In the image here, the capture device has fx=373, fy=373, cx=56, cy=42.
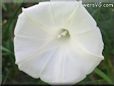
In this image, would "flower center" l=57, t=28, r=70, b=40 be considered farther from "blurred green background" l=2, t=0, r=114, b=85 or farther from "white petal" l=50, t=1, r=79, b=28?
"blurred green background" l=2, t=0, r=114, b=85

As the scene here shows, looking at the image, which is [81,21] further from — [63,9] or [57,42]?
[57,42]

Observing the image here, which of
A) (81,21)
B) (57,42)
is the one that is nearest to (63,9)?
(81,21)

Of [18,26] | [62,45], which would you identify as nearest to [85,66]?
[62,45]

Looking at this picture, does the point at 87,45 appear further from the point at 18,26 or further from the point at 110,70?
the point at 110,70

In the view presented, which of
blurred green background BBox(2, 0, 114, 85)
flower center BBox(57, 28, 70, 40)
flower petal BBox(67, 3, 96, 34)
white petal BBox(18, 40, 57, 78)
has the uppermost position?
flower petal BBox(67, 3, 96, 34)

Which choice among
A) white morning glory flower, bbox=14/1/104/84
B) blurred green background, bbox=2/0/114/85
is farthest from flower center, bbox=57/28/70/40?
blurred green background, bbox=2/0/114/85

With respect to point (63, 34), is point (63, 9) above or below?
above
